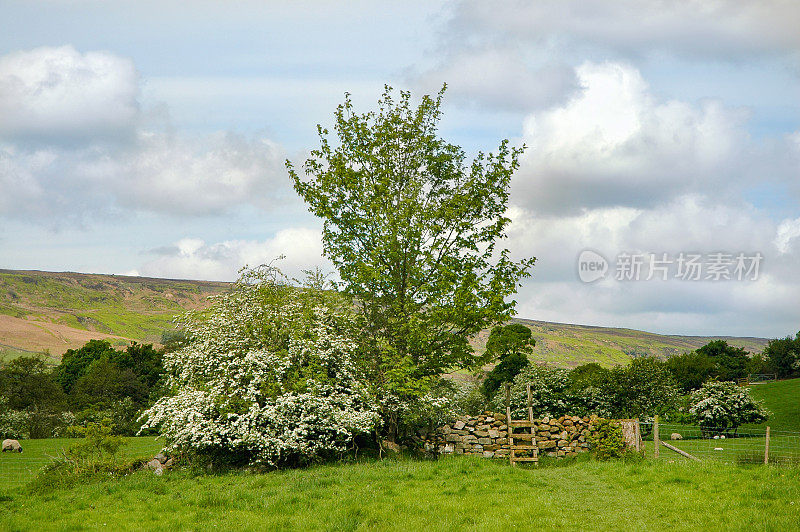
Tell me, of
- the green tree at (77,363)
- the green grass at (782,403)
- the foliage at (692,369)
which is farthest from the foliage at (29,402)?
the foliage at (692,369)

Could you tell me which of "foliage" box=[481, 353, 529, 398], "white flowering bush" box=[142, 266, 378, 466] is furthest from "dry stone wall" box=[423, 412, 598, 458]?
"foliage" box=[481, 353, 529, 398]

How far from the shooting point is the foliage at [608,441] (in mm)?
21547

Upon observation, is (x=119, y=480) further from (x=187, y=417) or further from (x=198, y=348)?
(x=198, y=348)

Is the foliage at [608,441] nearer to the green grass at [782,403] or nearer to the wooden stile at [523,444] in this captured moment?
the wooden stile at [523,444]

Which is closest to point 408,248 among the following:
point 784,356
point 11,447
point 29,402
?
point 11,447

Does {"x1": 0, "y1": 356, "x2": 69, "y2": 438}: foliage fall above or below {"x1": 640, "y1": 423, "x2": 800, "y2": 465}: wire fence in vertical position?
below

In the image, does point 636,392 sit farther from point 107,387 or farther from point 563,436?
point 107,387

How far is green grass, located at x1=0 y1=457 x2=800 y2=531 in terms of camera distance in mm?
12734

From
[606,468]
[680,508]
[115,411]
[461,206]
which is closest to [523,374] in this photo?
[461,206]

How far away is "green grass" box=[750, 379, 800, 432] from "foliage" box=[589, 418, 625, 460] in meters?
21.7

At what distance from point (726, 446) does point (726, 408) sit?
478 cm

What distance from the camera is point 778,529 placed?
36.4 ft

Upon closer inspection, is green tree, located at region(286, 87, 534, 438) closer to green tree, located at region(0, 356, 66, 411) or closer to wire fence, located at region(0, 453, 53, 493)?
wire fence, located at region(0, 453, 53, 493)

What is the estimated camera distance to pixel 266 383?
71.5 feet
